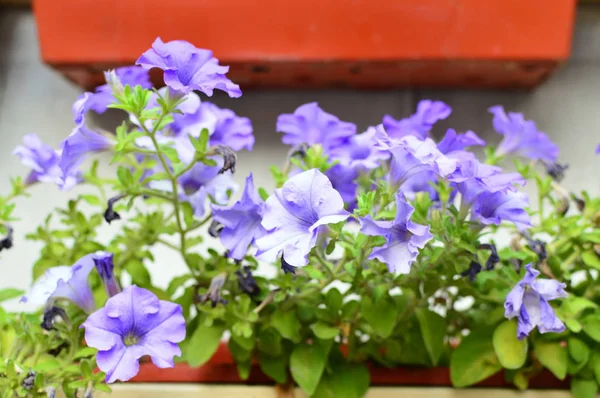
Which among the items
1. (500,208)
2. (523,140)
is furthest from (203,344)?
(523,140)

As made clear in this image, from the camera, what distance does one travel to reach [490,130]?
944 millimetres

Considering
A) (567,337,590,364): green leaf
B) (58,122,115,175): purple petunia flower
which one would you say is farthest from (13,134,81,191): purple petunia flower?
(567,337,590,364): green leaf

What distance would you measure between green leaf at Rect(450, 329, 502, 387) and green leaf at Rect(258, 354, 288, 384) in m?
0.16

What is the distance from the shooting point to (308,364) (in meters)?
0.55

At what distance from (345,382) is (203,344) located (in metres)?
0.14

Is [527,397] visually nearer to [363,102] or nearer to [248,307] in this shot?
[248,307]

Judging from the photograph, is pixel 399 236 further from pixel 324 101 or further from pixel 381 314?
pixel 324 101

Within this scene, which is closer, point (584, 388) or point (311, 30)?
point (584, 388)

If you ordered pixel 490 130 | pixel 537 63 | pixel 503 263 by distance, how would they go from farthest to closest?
pixel 490 130 → pixel 537 63 → pixel 503 263

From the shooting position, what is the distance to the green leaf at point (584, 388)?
0.56m

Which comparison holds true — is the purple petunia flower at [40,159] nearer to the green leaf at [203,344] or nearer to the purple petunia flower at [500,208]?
the green leaf at [203,344]

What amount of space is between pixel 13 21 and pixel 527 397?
0.96 metres

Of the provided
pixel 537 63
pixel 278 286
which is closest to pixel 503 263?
pixel 278 286

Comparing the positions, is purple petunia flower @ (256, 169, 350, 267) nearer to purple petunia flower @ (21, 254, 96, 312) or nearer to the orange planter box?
purple petunia flower @ (21, 254, 96, 312)
